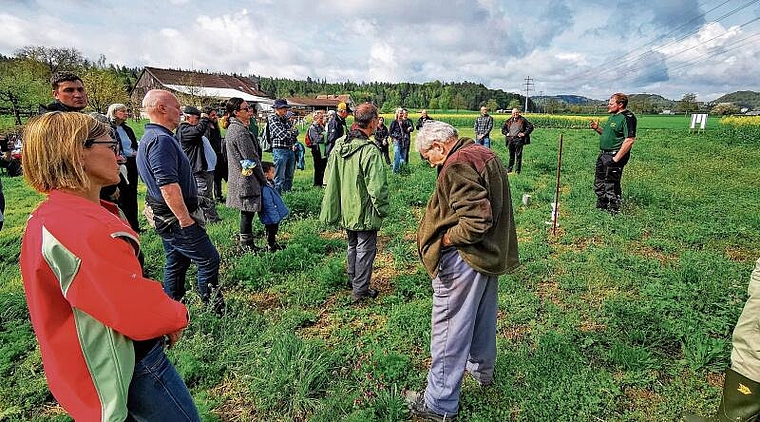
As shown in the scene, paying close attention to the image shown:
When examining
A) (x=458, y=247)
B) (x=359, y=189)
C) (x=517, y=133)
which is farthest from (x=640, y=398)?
(x=517, y=133)

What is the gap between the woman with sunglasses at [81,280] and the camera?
1457mm

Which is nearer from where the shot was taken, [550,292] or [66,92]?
[66,92]

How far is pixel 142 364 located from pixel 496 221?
84.1 inches

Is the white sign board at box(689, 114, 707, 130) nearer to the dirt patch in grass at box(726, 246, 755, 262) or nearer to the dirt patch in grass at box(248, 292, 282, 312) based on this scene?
the dirt patch in grass at box(726, 246, 755, 262)

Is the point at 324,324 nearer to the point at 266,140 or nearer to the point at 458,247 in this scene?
the point at 458,247

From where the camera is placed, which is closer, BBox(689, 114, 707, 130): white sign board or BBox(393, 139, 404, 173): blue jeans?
BBox(393, 139, 404, 173): blue jeans

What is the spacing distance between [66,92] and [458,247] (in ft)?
14.6

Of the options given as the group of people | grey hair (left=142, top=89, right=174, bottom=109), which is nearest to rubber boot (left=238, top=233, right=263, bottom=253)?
the group of people

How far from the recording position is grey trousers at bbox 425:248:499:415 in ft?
9.34

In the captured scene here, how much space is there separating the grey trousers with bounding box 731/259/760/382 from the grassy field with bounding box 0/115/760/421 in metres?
0.73

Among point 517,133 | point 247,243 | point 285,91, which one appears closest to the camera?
point 247,243

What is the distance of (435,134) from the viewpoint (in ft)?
9.39

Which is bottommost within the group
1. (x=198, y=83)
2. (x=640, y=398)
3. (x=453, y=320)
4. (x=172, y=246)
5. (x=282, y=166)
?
(x=640, y=398)

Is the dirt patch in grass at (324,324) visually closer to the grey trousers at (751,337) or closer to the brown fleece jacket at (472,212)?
the brown fleece jacket at (472,212)
